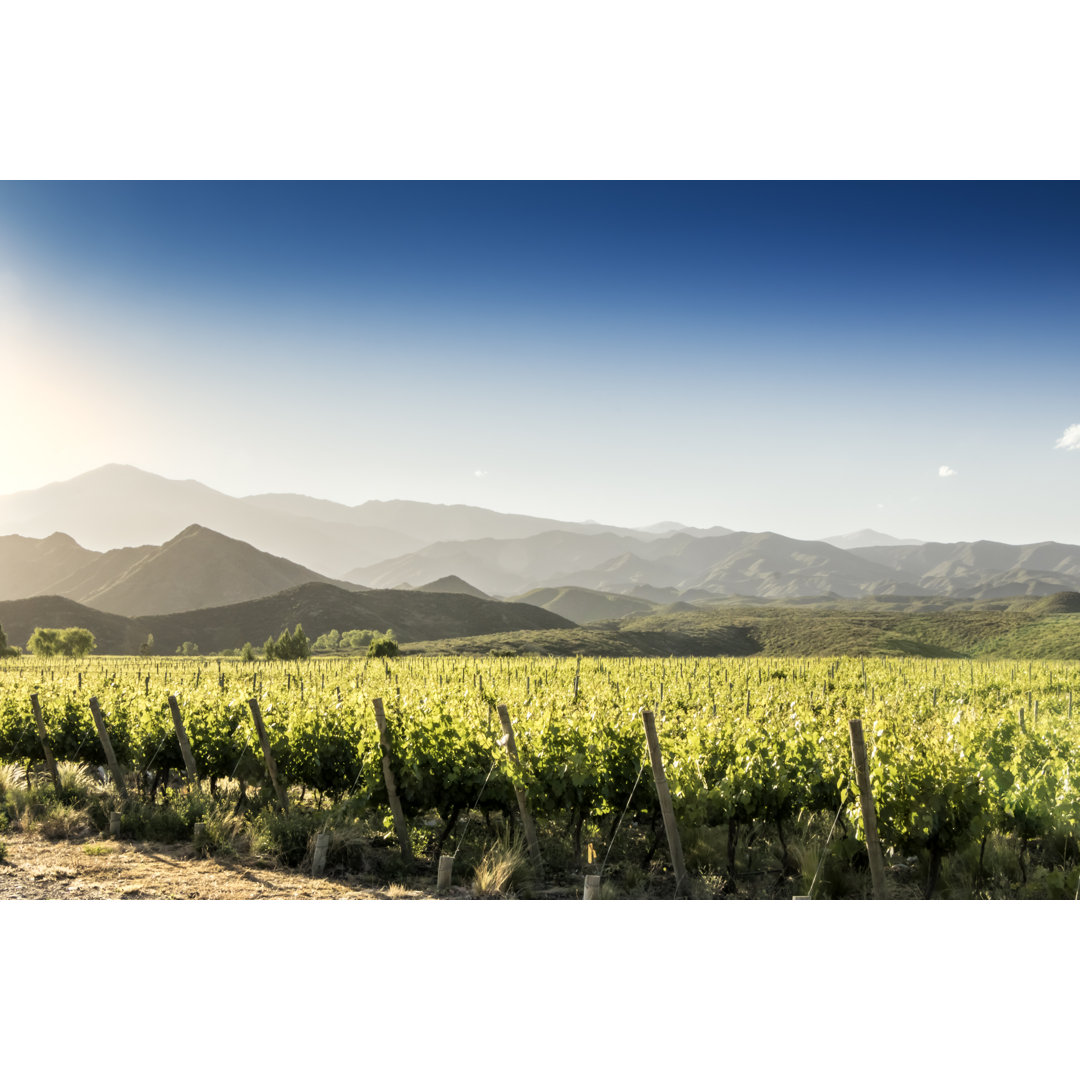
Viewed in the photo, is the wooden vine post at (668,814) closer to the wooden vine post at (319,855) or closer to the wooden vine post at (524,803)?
the wooden vine post at (524,803)

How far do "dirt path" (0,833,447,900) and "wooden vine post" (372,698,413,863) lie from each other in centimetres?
62

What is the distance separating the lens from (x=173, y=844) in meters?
8.71

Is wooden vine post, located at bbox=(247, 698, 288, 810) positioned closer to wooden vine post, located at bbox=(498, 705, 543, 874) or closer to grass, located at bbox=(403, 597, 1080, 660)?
wooden vine post, located at bbox=(498, 705, 543, 874)

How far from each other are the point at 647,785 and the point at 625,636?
7732 centimetres

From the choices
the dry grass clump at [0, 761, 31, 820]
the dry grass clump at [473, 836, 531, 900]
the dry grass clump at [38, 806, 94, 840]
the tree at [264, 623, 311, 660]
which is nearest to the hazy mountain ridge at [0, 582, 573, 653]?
the tree at [264, 623, 311, 660]

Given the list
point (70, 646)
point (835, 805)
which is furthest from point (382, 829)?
point (70, 646)

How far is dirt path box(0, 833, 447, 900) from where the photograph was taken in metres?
6.78

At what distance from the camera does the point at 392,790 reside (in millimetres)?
7941

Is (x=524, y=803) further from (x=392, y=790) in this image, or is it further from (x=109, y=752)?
(x=109, y=752)

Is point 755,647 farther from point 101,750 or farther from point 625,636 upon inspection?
point 101,750

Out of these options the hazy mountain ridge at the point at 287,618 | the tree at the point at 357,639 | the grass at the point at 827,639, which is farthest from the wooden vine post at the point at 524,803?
the hazy mountain ridge at the point at 287,618

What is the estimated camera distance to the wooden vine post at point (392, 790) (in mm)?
7828

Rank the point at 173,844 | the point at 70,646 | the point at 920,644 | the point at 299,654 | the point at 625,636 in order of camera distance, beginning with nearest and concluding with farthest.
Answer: the point at 173,844, the point at 299,654, the point at 70,646, the point at 920,644, the point at 625,636

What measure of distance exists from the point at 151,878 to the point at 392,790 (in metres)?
2.56
